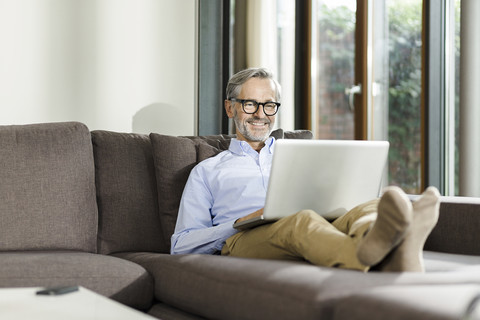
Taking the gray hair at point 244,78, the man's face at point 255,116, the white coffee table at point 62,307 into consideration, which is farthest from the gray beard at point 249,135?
the white coffee table at point 62,307

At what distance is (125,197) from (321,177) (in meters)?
0.87

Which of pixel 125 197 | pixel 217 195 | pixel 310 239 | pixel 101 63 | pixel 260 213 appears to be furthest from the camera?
pixel 101 63

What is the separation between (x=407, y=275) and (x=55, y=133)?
1472 millimetres

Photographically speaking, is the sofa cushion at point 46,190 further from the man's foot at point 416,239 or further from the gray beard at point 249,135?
the man's foot at point 416,239

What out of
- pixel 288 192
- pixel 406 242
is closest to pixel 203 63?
pixel 288 192

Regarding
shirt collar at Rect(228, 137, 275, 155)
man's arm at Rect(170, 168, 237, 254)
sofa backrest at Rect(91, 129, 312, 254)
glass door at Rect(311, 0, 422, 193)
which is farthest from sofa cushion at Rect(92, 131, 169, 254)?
glass door at Rect(311, 0, 422, 193)

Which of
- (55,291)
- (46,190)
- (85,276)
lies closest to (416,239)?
(55,291)

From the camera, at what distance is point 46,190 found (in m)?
2.31

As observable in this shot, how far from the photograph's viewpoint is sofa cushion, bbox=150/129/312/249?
243 centimetres

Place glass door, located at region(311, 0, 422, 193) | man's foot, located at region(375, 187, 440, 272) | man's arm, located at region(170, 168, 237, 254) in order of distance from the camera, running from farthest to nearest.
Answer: glass door, located at region(311, 0, 422, 193) < man's arm, located at region(170, 168, 237, 254) < man's foot, located at region(375, 187, 440, 272)

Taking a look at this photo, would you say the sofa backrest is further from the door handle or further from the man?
the door handle

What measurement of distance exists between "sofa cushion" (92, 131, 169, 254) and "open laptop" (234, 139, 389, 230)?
1.86 feet

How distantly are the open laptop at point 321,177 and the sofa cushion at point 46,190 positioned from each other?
68 centimetres

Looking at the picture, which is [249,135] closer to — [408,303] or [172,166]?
[172,166]
